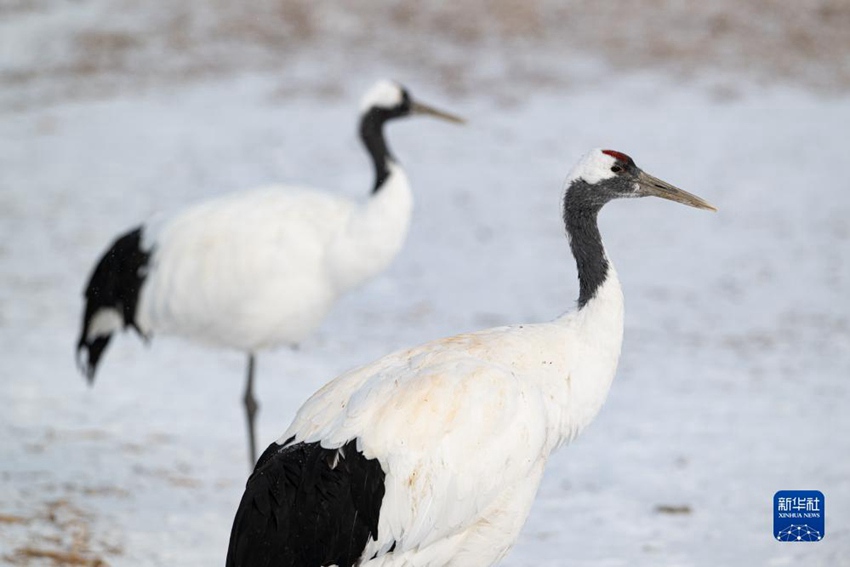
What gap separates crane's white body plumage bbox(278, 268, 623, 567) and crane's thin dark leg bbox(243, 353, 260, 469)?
6.73ft

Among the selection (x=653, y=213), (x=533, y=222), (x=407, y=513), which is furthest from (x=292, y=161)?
(x=407, y=513)

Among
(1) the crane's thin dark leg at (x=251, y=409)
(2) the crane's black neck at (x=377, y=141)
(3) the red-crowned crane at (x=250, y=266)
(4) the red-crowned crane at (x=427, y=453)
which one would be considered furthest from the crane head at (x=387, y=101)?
(4) the red-crowned crane at (x=427, y=453)

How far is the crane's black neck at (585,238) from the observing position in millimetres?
4102

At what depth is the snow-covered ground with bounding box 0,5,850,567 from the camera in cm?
529

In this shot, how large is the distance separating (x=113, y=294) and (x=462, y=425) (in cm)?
305

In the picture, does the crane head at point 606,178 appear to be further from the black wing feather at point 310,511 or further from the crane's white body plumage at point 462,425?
the black wing feather at point 310,511

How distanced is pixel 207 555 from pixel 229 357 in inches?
117

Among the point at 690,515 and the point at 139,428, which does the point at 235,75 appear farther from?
the point at 690,515

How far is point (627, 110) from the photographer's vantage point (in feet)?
40.1

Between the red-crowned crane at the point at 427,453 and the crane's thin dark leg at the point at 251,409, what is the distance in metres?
2.05

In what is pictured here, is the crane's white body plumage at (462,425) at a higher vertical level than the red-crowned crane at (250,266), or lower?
lower

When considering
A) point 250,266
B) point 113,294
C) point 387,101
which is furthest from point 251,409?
point 387,101

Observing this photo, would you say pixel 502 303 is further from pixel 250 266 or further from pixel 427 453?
pixel 427 453

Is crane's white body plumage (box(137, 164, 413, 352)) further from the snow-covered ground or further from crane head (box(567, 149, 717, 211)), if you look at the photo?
crane head (box(567, 149, 717, 211))
